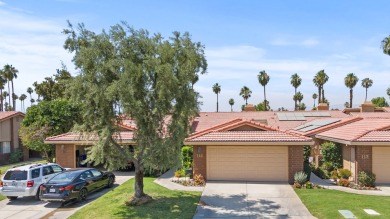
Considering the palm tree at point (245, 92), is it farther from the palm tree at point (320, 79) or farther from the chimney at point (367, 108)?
the chimney at point (367, 108)

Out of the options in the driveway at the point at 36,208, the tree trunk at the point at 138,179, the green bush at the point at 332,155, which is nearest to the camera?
the driveway at the point at 36,208

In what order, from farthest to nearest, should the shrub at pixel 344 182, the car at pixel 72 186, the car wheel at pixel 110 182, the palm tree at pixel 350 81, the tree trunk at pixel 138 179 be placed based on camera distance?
1. the palm tree at pixel 350 81
2. the car wheel at pixel 110 182
3. the shrub at pixel 344 182
4. the car at pixel 72 186
5. the tree trunk at pixel 138 179

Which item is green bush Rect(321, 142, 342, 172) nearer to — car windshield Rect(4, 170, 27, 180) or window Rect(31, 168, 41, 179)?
window Rect(31, 168, 41, 179)

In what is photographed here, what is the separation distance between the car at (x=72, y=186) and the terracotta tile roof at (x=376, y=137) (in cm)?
1460

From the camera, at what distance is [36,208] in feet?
52.7

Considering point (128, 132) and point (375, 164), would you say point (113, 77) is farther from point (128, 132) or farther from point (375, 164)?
point (375, 164)

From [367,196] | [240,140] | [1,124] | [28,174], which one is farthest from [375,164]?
[1,124]

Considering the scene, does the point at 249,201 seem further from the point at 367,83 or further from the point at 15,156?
the point at 367,83

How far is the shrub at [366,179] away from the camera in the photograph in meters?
18.8

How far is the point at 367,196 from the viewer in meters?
16.5

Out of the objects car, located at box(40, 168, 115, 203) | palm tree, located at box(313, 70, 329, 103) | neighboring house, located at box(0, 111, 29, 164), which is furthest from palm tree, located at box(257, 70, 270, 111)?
car, located at box(40, 168, 115, 203)

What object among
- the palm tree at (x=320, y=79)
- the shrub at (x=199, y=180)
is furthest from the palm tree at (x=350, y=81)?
the shrub at (x=199, y=180)

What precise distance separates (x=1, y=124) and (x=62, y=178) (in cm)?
2547

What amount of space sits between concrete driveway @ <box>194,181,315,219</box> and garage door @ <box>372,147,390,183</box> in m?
5.21
